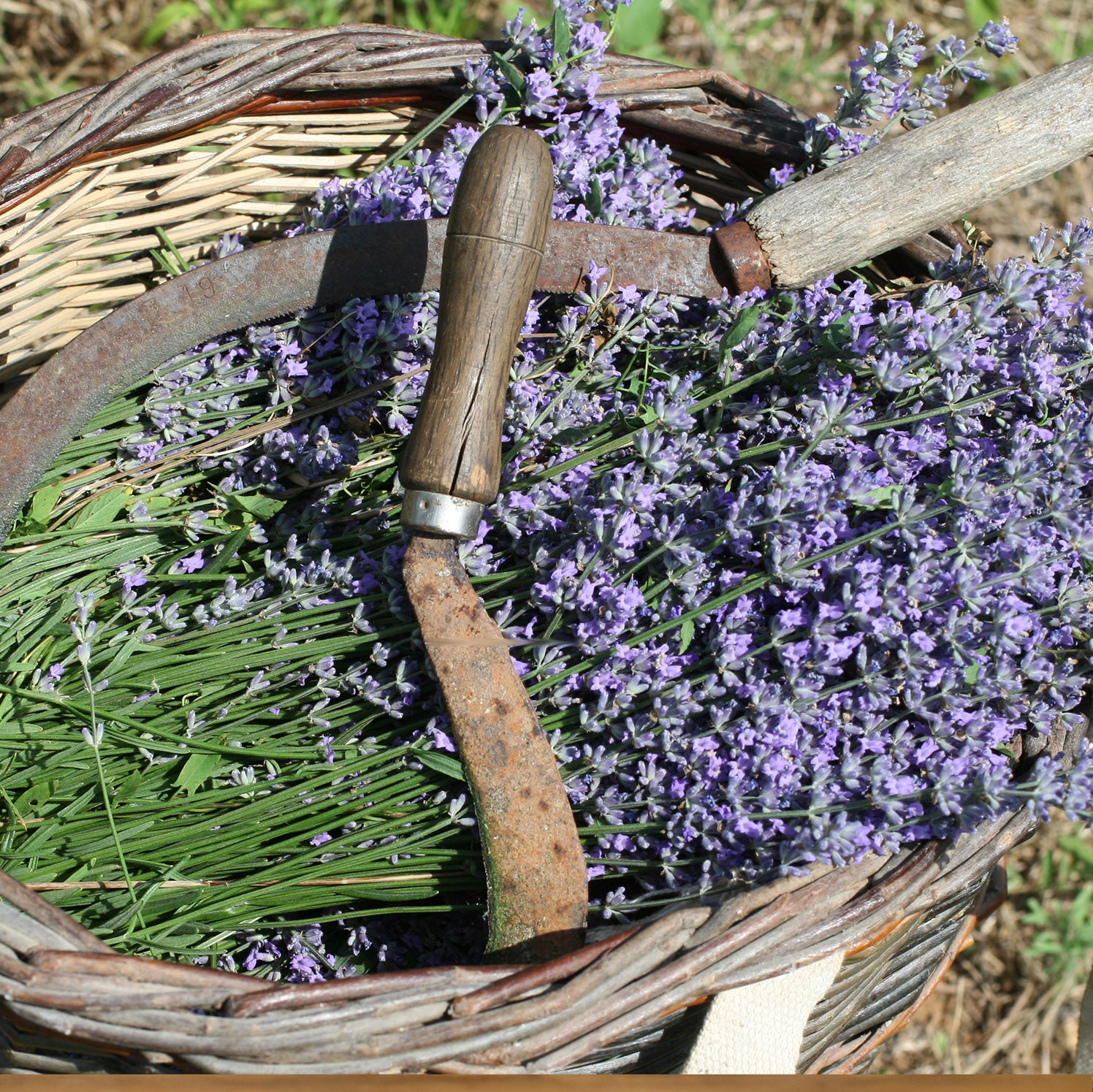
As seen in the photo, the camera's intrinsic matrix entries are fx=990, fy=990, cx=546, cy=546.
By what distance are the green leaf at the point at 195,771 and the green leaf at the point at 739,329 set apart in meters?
0.75

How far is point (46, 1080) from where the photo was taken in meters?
0.77

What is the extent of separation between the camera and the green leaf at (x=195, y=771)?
1.13m

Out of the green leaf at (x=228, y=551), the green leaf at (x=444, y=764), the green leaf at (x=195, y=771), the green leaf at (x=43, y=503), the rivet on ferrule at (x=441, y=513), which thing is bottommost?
the green leaf at (x=444, y=764)

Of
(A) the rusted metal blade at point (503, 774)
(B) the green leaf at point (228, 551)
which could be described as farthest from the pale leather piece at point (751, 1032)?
(B) the green leaf at point (228, 551)

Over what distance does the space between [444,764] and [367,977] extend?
254 millimetres

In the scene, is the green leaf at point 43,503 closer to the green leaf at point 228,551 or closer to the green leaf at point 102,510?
the green leaf at point 102,510

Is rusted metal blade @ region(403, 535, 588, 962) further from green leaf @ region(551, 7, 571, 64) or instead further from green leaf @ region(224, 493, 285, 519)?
green leaf @ region(551, 7, 571, 64)

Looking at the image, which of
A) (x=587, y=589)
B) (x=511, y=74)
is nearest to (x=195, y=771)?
(x=587, y=589)

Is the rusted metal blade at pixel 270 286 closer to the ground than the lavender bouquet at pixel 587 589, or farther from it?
farther from it

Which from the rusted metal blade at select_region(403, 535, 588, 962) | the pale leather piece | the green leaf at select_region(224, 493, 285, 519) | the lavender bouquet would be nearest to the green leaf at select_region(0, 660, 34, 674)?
the lavender bouquet

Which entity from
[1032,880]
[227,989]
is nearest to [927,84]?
[227,989]

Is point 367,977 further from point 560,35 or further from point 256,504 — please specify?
point 560,35

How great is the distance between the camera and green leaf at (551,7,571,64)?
4.17 feet

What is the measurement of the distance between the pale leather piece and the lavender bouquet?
12cm
